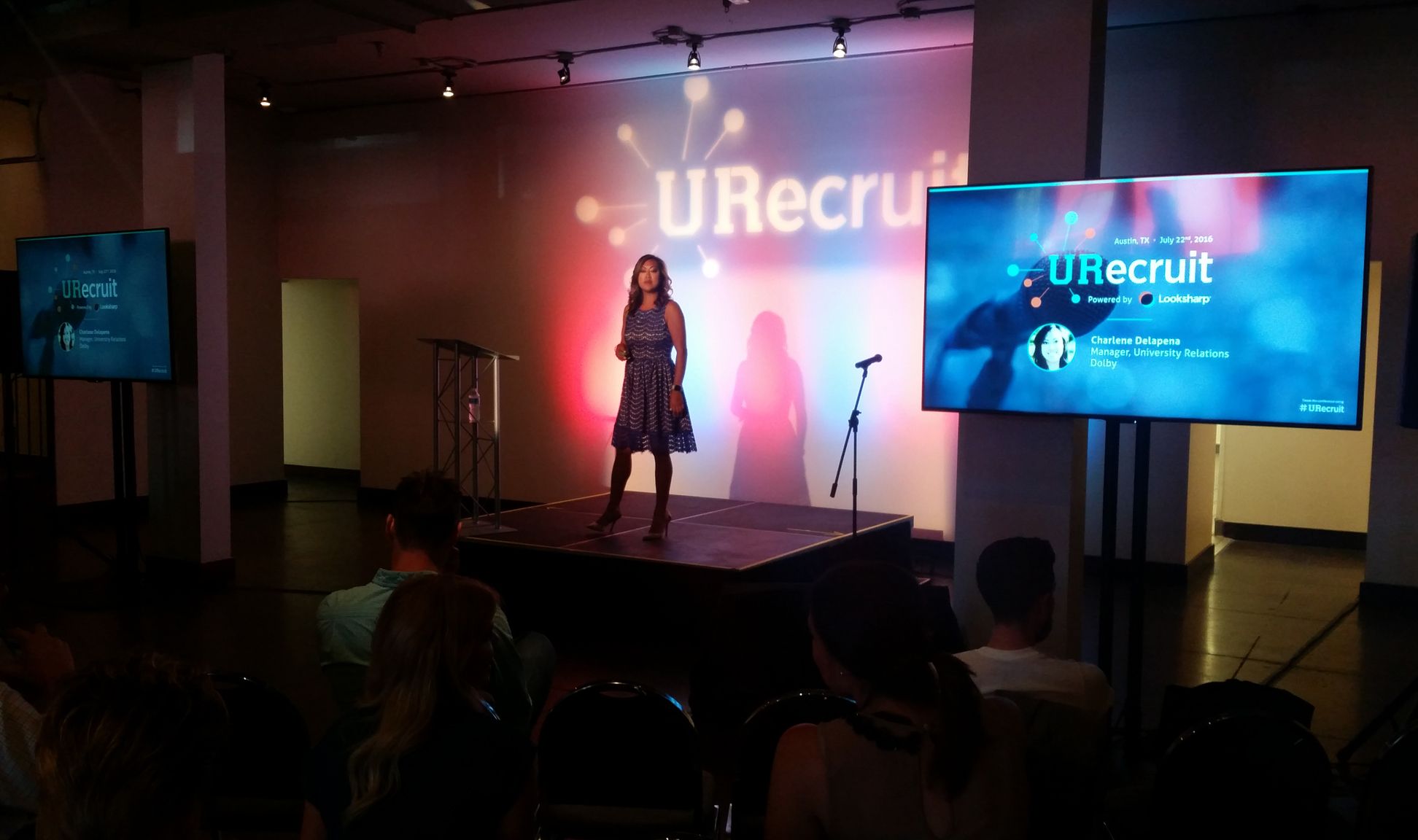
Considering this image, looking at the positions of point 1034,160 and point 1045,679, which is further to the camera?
point 1034,160

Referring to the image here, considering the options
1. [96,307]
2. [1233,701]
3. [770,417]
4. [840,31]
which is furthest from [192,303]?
[1233,701]

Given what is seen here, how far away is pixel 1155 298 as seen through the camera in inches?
152

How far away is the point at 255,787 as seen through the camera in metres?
2.54

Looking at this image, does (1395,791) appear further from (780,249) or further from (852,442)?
(780,249)

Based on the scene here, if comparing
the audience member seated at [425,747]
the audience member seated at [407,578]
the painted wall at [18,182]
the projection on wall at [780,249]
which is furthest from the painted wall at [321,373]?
the audience member seated at [425,747]

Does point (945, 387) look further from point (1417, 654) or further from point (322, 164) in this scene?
point (322, 164)

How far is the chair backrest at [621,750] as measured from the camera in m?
2.44

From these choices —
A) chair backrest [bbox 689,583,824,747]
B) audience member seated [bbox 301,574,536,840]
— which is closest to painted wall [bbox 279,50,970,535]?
chair backrest [bbox 689,583,824,747]

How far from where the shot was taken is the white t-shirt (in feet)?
7.91

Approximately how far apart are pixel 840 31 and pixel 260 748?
588cm

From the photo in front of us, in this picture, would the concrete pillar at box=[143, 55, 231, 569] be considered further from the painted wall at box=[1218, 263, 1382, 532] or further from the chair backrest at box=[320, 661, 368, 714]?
the painted wall at box=[1218, 263, 1382, 532]

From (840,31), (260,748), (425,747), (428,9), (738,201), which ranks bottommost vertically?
(260,748)

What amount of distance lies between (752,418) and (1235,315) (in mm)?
4816

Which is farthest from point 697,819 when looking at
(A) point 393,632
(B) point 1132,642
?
(B) point 1132,642
